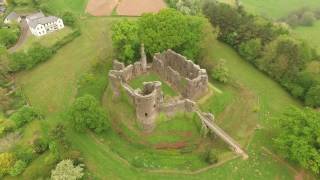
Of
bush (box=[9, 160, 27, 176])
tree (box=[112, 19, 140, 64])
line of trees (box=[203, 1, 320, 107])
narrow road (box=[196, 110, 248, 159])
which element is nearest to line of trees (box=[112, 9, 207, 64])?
tree (box=[112, 19, 140, 64])

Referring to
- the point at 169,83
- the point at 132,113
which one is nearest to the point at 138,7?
the point at 169,83

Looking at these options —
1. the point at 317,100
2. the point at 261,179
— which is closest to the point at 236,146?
the point at 261,179

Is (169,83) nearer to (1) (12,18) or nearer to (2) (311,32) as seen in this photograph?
(1) (12,18)

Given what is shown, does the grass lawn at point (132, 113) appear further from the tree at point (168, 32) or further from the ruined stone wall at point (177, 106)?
the tree at point (168, 32)

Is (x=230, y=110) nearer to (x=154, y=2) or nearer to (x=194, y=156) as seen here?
(x=194, y=156)

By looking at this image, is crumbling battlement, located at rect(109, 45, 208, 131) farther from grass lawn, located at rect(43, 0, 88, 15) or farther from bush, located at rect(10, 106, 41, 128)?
grass lawn, located at rect(43, 0, 88, 15)

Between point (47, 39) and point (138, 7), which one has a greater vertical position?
point (138, 7)
